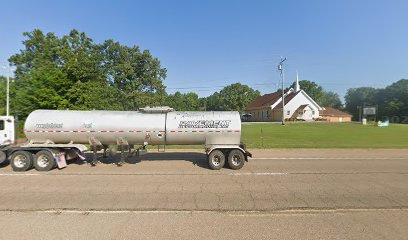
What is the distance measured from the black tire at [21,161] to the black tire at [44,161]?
0.29 metres

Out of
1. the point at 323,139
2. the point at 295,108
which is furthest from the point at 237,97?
the point at 323,139

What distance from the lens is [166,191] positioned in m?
7.95

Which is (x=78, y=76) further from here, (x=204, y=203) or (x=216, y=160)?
(x=204, y=203)

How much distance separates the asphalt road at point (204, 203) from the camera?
5.23 meters

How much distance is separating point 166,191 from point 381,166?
10843 millimetres

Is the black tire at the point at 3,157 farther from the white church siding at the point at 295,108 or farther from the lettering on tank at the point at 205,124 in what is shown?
the white church siding at the point at 295,108

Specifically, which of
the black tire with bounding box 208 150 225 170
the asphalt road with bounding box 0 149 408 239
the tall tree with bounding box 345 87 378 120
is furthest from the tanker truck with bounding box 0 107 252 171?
the tall tree with bounding box 345 87 378 120

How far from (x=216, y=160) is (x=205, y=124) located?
5.84 feet

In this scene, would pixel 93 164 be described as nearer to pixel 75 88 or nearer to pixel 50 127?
pixel 50 127

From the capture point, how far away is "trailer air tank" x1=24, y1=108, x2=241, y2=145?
1159 centimetres

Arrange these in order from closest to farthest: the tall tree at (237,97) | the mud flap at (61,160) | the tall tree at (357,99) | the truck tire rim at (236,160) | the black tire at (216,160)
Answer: the mud flap at (61,160) < the black tire at (216,160) < the truck tire rim at (236,160) < the tall tree at (237,97) < the tall tree at (357,99)

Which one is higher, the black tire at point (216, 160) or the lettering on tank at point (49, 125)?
the lettering on tank at point (49, 125)

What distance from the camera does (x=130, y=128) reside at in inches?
460

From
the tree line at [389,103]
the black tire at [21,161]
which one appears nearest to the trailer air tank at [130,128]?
the black tire at [21,161]
